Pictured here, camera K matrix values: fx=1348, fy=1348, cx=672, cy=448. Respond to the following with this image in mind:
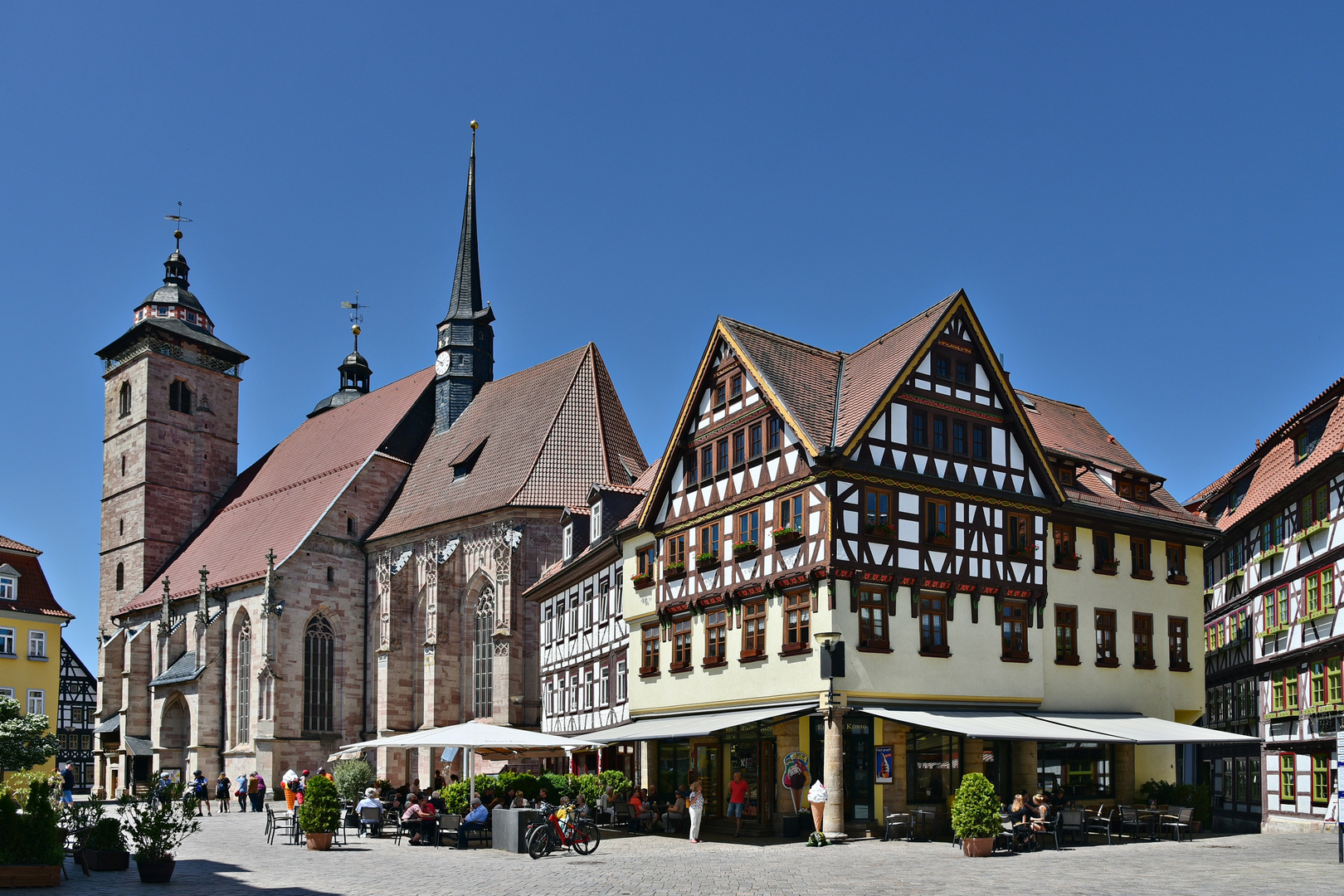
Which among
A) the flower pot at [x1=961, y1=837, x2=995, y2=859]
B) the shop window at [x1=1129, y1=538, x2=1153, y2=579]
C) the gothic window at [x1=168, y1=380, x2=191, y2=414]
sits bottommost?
the flower pot at [x1=961, y1=837, x2=995, y2=859]

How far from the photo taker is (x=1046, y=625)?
96.7 ft

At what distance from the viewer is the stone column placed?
81.3 feet

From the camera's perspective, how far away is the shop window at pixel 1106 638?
30.6m

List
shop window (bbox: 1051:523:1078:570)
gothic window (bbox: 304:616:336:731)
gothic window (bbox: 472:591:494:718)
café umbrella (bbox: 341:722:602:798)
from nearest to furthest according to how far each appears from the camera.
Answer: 1. café umbrella (bbox: 341:722:602:798)
2. shop window (bbox: 1051:523:1078:570)
3. gothic window (bbox: 472:591:494:718)
4. gothic window (bbox: 304:616:336:731)

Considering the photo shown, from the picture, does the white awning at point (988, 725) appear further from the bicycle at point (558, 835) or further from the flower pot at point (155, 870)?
the flower pot at point (155, 870)

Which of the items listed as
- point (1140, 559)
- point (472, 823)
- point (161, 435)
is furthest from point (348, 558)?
point (1140, 559)

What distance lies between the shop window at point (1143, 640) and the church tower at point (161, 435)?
49.9 m

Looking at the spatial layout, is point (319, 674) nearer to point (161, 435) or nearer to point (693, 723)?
point (161, 435)

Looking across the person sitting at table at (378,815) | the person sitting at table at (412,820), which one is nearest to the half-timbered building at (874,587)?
the person sitting at table at (412,820)

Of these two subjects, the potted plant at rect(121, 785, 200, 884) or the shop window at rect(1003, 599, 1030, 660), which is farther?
the shop window at rect(1003, 599, 1030, 660)

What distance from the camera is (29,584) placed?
195 ft

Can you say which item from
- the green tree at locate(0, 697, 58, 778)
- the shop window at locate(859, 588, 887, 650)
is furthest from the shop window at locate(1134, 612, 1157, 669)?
the green tree at locate(0, 697, 58, 778)

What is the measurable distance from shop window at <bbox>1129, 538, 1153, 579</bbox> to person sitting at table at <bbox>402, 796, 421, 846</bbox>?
17237mm

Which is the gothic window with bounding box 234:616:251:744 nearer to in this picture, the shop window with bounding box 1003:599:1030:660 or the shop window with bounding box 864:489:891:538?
the shop window with bounding box 864:489:891:538
